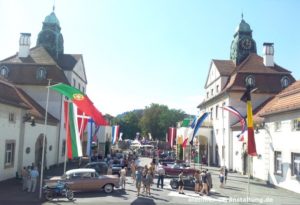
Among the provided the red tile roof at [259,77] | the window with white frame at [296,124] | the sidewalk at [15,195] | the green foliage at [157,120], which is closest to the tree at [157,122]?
the green foliage at [157,120]

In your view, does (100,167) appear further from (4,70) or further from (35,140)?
(4,70)

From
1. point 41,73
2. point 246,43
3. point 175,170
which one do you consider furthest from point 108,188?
point 246,43

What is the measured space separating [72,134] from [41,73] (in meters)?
22.1

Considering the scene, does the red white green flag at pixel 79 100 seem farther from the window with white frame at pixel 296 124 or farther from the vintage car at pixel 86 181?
the window with white frame at pixel 296 124

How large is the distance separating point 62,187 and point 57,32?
3329cm

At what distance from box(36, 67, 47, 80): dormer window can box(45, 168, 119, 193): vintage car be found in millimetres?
20291

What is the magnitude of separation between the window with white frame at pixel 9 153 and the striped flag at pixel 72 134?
739 centimetres

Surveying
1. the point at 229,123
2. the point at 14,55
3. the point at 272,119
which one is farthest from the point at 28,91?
the point at 272,119

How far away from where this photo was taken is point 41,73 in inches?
1593

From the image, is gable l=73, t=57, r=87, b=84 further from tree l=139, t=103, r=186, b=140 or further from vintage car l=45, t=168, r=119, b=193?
tree l=139, t=103, r=186, b=140

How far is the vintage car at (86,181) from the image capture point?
21719 mm

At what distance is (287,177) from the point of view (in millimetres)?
25875

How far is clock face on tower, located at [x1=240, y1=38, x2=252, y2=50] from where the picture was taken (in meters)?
48.4

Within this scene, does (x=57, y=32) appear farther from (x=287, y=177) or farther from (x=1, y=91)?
(x=287, y=177)
